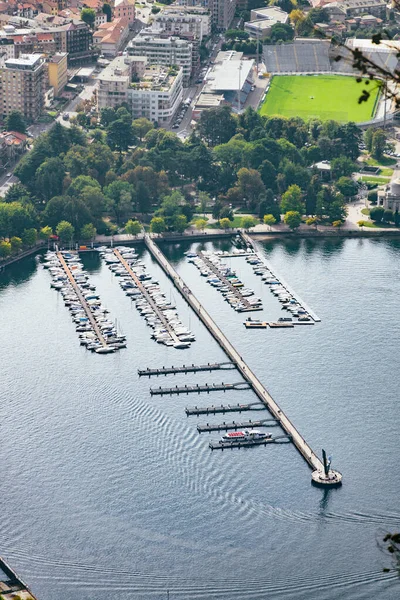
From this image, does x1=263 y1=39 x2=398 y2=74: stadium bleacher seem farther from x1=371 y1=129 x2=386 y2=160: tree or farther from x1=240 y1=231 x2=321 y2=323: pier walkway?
x1=240 y1=231 x2=321 y2=323: pier walkway

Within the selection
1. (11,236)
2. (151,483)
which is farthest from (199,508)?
(11,236)

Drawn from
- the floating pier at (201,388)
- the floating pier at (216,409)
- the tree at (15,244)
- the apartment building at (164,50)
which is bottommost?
the tree at (15,244)

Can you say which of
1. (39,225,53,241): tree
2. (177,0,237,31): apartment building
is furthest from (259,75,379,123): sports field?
(39,225,53,241): tree

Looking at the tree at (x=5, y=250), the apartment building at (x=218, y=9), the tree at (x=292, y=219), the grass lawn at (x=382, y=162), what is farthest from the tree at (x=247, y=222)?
the apartment building at (x=218, y=9)

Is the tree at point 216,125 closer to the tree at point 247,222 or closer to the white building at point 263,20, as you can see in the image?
the tree at point 247,222

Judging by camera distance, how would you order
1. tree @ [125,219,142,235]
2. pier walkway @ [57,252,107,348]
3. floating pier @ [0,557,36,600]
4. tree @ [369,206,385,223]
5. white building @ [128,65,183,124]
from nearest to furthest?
floating pier @ [0,557,36,600]
pier walkway @ [57,252,107,348]
tree @ [125,219,142,235]
tree @ [369,206,385,223]
white building @ [128,65,183,124]

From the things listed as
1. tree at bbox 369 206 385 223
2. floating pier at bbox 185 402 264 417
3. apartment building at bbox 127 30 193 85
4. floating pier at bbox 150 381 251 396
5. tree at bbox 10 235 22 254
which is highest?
apartment building at bbox 127 30 193 85
